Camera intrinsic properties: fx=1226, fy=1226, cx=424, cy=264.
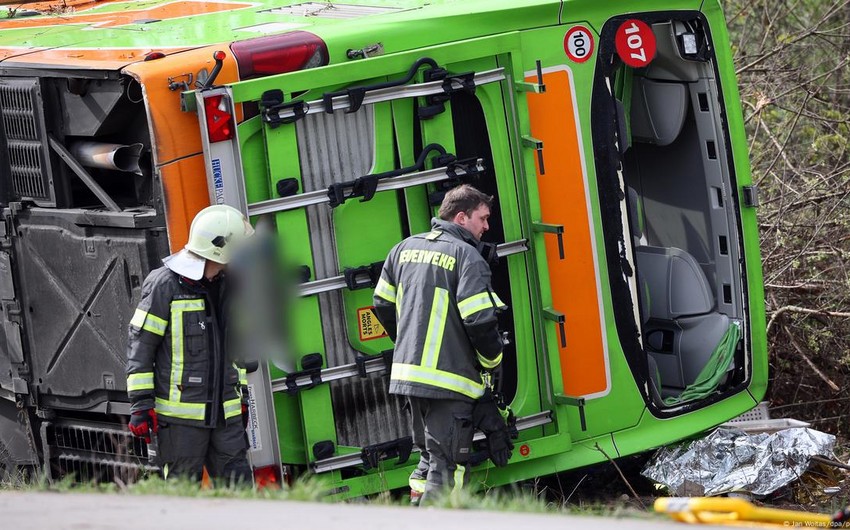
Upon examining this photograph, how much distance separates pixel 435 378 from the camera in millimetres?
5066

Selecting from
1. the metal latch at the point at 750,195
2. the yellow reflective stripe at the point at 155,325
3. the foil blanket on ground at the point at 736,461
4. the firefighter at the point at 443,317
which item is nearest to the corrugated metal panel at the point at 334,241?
the firefighter at the point at 443,317

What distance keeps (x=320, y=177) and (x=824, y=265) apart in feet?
13.9

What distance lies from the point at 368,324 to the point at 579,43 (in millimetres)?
1659

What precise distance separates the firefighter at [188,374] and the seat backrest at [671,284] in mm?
2395

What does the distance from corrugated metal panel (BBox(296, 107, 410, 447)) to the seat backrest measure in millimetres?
1848

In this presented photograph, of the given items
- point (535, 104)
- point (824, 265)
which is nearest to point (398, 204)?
point (535, 104)

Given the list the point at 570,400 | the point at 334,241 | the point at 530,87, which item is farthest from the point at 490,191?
the point at 570,400

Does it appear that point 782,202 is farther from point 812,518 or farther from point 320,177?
point 812,518

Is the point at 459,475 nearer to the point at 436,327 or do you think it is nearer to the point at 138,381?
the point at 436,327

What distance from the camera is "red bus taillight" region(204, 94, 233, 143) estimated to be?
15.6 feet

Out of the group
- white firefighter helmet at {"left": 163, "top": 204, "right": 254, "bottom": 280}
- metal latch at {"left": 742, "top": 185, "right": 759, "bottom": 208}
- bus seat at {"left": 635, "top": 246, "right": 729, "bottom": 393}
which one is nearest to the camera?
white firefighter helmet at {"left": 163, "top": 204, "right": 254, "bottom": 280}

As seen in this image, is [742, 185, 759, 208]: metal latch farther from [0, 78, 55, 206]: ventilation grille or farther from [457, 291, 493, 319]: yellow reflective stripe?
[0, 78, 55, 206]: ventilation grille

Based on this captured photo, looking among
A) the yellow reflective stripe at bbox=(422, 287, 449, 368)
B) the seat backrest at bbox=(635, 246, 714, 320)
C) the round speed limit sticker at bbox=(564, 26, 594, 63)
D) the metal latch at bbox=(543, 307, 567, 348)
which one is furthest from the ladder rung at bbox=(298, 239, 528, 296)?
the seat backrest at bbox=(635, 246, 714, 320)

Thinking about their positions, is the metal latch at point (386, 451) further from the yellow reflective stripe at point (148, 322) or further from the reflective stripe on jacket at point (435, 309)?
the yellow reflective stripe at point (148, 322)
